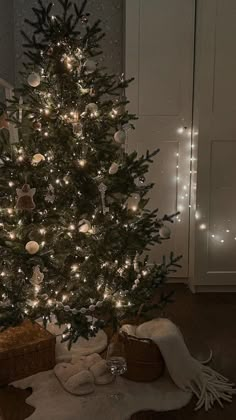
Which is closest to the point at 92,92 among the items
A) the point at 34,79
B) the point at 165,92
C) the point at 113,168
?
the point at 34,79

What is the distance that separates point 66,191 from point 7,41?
1.92 meters

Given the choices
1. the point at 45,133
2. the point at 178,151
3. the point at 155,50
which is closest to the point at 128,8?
the point at 155,50

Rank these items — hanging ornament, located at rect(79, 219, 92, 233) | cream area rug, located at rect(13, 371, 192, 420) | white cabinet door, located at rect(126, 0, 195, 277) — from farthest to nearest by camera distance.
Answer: white cabinet door, located at rect(126, 0, 195, 277) → hanging ornament, located at rect(79, 219, 92, 233) → cream area rug, located at rect(13, 371, 192, 420)

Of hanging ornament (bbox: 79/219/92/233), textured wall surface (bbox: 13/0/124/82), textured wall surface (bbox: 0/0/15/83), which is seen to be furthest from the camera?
textured wall surface (bbox: 13/0/124/82)

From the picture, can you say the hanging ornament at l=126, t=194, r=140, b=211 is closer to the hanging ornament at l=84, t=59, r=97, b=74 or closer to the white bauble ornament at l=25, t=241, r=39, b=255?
the white bauble ornament at l=25, t=241, r=39, b=255

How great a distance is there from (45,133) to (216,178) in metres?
1.54

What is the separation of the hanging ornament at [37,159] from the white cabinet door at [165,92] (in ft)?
4.37

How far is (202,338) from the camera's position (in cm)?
247

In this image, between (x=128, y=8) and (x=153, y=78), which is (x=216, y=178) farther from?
(x=128, y=8)

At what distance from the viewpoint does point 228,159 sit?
3166 millimetres

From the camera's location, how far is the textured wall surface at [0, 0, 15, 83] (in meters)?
3.26

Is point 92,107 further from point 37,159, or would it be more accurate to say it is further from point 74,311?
point 74,311

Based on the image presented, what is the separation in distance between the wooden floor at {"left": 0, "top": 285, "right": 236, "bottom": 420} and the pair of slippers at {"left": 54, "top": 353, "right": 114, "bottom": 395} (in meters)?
0.18

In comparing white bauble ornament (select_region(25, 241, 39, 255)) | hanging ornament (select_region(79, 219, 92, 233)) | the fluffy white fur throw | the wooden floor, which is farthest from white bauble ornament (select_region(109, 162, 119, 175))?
the wooden floor
